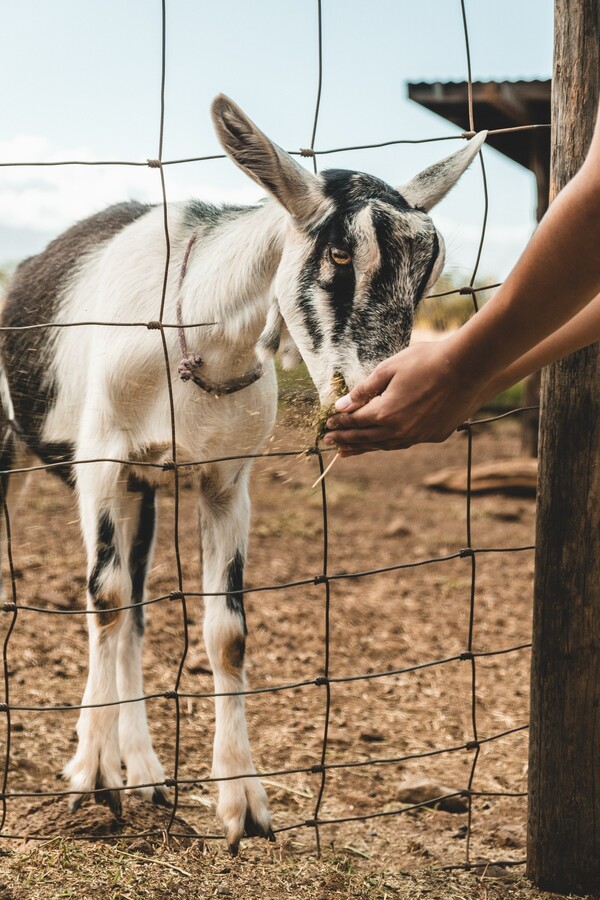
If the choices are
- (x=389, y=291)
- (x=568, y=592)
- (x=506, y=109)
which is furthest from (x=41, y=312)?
(x=506, y=109)

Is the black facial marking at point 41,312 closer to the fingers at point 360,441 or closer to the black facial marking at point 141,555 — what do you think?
the black facial marking at point 141,555

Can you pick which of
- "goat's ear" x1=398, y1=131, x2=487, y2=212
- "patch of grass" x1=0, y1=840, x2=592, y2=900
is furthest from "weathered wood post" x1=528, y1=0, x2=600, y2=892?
"goat's ear" x1=398, y1=131, x2=487, y2=212

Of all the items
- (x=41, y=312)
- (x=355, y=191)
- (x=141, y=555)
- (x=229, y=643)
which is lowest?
(x=229, y=643)

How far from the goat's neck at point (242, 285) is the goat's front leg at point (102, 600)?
1.97 feet

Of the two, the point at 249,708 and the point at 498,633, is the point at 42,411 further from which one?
the point at 498,633

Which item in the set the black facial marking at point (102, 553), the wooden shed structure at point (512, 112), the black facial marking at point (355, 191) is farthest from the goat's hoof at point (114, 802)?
the wooden shed structure at point (512, 112)

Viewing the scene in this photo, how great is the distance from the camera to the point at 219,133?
256 cm

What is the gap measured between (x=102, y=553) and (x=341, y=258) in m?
1.28

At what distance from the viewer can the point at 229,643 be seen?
3174 millimetres

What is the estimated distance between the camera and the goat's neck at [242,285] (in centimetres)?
290

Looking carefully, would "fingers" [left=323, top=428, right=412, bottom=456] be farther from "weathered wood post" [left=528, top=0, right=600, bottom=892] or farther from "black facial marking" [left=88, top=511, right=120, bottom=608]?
"black facial marking" [left=88, top=511, right=120, bottom=608]

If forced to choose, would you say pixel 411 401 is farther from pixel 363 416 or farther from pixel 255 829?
pixel 255 829

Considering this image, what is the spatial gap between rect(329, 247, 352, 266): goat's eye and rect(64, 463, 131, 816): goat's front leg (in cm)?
104

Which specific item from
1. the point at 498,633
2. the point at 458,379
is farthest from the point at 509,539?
the point at 458,379
